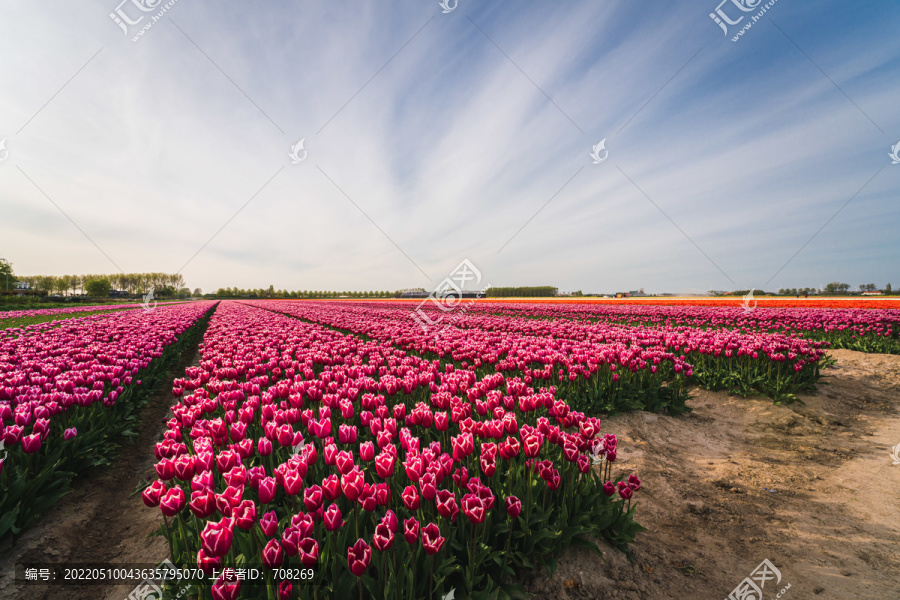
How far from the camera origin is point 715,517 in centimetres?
407

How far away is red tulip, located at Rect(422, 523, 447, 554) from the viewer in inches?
87.7

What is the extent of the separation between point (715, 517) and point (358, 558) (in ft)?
13.7

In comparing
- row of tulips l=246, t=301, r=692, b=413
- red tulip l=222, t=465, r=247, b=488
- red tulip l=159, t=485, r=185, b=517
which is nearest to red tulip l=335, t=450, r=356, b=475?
red tulip l=222, t=465, r=247, b=488

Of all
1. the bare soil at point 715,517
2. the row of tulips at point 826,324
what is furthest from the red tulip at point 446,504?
the row of tulips at point 826,324

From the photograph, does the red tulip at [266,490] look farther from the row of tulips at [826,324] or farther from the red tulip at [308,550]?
the row of tulips at [826,324]

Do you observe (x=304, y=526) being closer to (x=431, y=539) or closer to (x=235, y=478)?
(x=235, y=478)

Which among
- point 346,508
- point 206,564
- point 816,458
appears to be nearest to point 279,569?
point 206,564

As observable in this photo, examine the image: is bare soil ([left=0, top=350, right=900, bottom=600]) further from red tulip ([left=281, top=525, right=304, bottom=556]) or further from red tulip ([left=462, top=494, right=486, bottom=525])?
red tulip ([left=281, top=525, right=304, bottom=556])

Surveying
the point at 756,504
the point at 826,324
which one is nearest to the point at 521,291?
the point at 826,324

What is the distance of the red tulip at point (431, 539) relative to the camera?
7.31ft

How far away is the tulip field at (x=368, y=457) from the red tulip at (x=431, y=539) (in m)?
0.01

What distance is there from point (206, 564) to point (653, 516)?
4336 mm

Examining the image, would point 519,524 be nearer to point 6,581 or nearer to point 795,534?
point 795,534

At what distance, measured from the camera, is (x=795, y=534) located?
3732 mm
